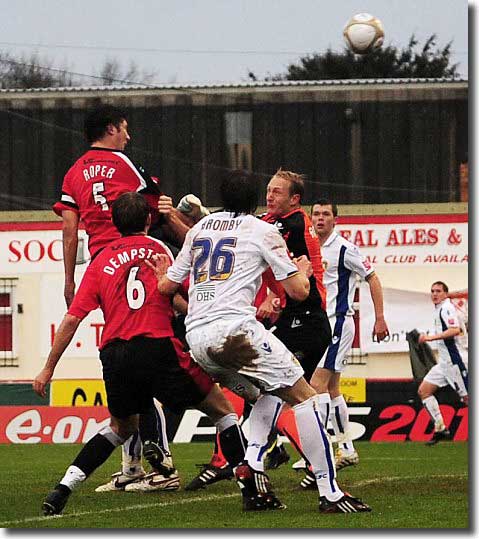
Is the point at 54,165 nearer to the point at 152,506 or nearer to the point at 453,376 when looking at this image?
the point at 453,376

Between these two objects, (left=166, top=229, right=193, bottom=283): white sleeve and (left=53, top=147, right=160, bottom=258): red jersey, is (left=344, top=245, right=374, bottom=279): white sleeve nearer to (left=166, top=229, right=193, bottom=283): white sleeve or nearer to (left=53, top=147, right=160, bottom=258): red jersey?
(left=53, top=147, right=160, bottom=258): red jersey

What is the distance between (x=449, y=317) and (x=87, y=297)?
9.79m

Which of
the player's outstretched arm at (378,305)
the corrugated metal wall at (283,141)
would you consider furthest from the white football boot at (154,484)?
the corrugated metal wall at (283,141)

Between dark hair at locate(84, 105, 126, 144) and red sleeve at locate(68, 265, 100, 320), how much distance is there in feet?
4.52

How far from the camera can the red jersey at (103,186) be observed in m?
8.45

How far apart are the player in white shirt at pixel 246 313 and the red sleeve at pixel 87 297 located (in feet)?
1.92

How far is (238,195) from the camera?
23.1 feet

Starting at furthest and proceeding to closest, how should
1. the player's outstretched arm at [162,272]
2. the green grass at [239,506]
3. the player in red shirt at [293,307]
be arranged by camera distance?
the player in red shirt at [293,307] < the player's outstretched arm at [162,272] < the green grass at [239,506]

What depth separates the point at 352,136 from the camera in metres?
20.6

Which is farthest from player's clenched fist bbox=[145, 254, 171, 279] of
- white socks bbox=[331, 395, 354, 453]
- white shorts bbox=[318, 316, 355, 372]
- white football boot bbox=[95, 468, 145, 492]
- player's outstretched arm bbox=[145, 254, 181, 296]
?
white socks bbox=[331, 395, 354, 453]

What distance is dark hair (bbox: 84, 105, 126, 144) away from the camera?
8.48m

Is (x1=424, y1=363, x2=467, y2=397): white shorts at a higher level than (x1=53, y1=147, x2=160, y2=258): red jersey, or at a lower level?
lower

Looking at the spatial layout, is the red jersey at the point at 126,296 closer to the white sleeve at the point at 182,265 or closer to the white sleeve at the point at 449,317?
the white sleeve at the point at 182,265

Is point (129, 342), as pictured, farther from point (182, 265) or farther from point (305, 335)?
point (305, 335)
